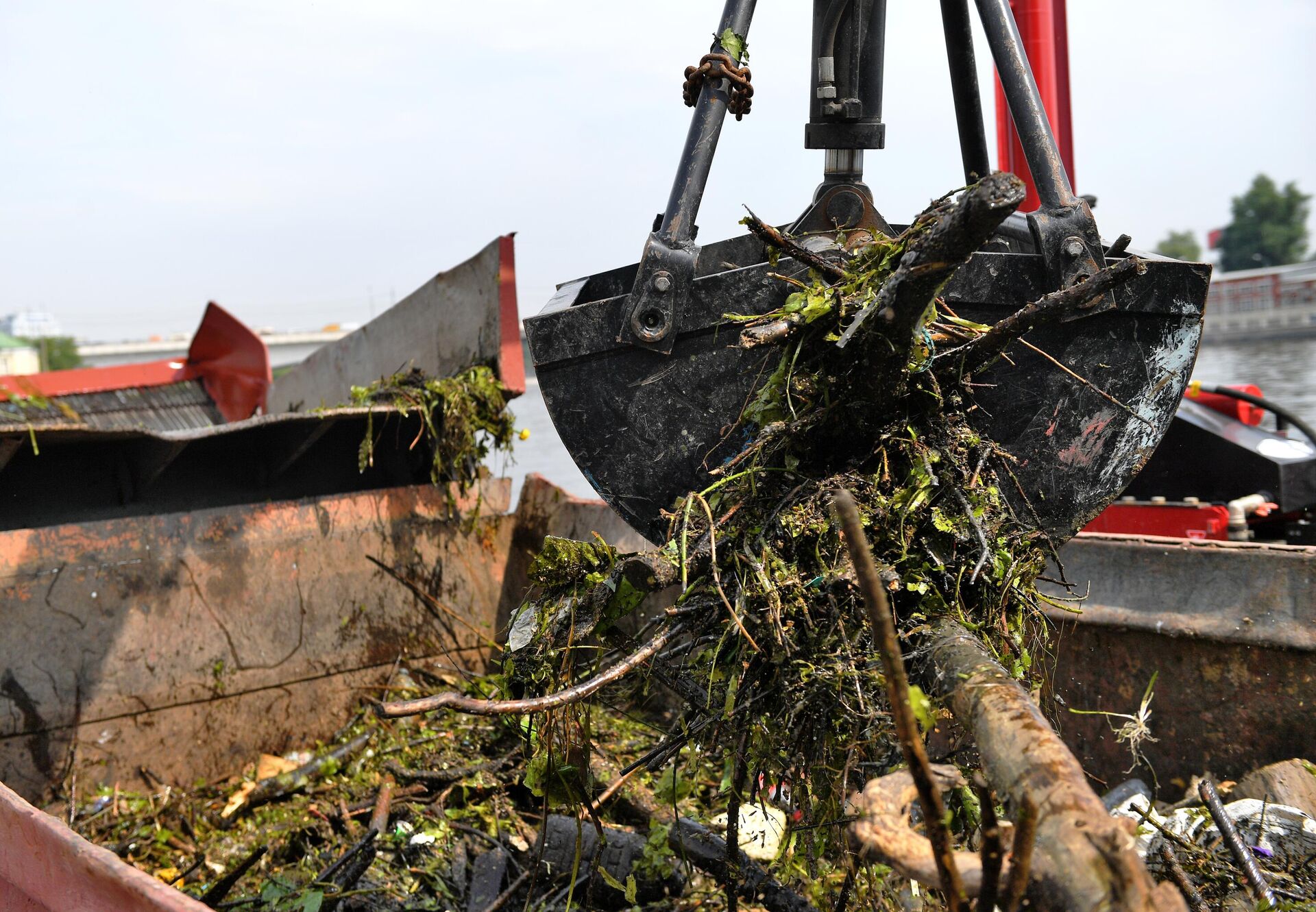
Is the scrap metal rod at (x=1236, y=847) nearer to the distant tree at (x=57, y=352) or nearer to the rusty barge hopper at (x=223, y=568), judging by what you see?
the rusty barge hopper at (x=223, y=568)

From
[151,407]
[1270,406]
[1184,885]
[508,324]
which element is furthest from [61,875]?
[151,407]

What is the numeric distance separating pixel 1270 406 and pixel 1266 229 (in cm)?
6864

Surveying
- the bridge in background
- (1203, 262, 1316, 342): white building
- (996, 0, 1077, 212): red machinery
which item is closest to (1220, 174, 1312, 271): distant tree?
(1203, 262, 1316, 342): white building

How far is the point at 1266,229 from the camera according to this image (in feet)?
202

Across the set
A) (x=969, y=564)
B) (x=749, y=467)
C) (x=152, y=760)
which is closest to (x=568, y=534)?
(x=152, y=760)

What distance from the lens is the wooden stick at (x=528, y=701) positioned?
1377mm

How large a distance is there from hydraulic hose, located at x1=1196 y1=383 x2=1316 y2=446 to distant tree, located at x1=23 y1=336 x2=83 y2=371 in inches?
2165

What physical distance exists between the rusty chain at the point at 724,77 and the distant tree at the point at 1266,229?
68440 mm

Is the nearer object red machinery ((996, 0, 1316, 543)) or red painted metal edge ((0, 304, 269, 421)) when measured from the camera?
red machinery ((996, 0, 1316, 543))

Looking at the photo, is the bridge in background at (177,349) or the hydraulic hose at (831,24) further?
the bridge in background at (177,349)

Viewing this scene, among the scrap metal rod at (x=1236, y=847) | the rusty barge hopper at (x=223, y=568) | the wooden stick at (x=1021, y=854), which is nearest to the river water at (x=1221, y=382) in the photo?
the rusty barge hopper at (x=223, y=568)

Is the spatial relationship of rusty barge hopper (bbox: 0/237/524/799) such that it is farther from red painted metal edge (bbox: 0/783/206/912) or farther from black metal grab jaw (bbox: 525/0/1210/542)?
black metal grab jaw (bbox: 525/0/1210/542)

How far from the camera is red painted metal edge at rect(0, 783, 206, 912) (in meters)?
1.79

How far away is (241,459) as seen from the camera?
4641 mm
